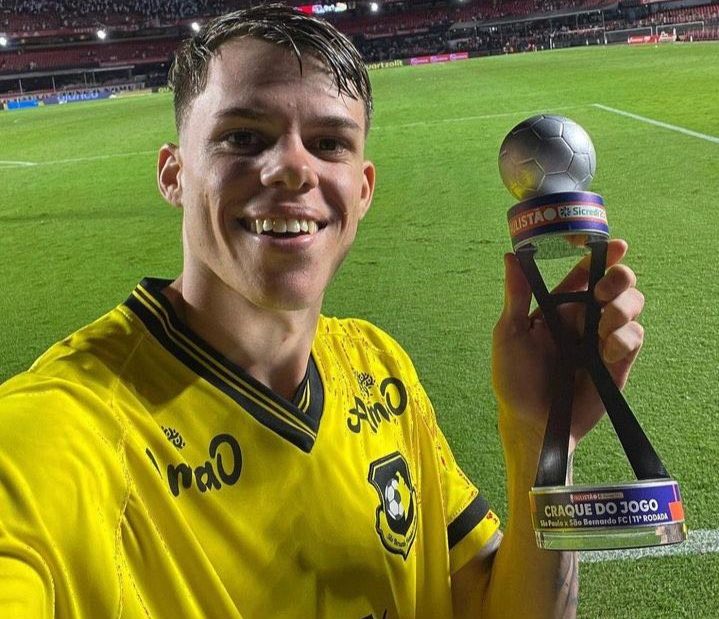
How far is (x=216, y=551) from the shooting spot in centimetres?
124

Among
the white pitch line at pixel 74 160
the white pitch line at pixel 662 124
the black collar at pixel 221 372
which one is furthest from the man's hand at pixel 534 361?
the white pitch line at pixel 74 160

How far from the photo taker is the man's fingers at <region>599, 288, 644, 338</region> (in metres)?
1.38

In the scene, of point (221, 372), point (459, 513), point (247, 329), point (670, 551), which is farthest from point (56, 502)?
point (670, 551)

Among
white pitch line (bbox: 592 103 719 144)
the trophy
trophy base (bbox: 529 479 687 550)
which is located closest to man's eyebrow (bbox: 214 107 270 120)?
the trophy

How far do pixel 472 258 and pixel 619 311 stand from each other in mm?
4235

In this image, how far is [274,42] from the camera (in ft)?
4.78

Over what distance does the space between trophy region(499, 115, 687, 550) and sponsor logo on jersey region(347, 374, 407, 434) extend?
1.34ft

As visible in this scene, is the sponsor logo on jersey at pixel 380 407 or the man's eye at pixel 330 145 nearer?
the man's eye at pixel 330 145

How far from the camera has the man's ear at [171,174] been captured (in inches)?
63.7

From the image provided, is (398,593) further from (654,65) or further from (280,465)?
(654,65)

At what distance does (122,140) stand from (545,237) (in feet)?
46.8

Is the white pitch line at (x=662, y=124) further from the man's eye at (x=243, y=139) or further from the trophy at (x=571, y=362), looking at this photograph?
the man's eye at (x=243, y=139)

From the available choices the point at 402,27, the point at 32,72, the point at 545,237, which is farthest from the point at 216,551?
the point at 402,27

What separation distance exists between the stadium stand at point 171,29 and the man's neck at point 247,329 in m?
47.4
